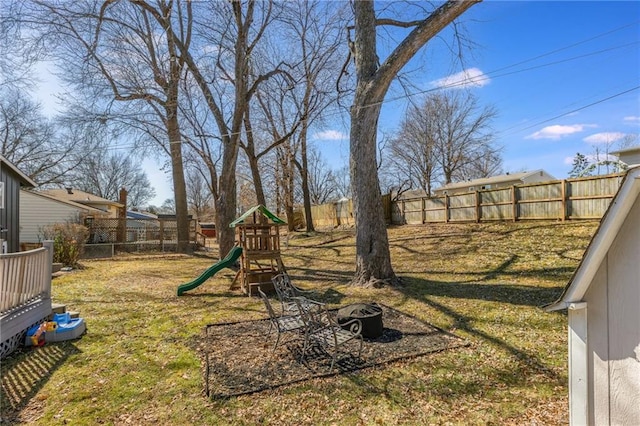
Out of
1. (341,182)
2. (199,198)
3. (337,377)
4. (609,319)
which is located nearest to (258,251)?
(337,377)

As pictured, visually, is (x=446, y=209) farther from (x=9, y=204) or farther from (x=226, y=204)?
(x=9, y=204)

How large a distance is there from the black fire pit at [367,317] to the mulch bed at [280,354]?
0.34 ft

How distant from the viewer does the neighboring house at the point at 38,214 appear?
60.3 ft

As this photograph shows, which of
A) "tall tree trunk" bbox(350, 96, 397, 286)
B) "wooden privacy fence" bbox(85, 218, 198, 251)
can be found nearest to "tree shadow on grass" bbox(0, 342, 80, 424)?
"tall tree trunk" bbox(350, 96, 397, 286)

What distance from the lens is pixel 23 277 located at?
4695 millimetres

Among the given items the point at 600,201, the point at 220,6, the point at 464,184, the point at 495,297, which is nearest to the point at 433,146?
the point at 464,184

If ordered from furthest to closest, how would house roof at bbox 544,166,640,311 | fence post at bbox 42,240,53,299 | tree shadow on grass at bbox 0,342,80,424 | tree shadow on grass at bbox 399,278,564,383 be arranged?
fence post at bbox 42,240,53,299, tree shadow on grass at bbox 399,278,564,383, tree shadow on grass at bbox 0,342,80,424, house roof at bbox 544,166,640,311

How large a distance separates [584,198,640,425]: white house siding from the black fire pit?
9.58 feet

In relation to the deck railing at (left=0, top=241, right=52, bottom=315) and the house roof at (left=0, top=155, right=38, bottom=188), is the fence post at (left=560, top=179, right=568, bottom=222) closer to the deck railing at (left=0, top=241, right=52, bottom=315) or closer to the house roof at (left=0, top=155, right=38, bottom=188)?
the deck railing at (left=0, top=241, right=52, bottom=315)

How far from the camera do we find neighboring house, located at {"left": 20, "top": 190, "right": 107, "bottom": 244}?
18.4 metres

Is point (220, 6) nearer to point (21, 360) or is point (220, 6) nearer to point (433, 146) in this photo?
point (21, 360)

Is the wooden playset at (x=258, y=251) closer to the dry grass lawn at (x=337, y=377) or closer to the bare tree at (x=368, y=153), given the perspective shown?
the dry grass lawn at (x=337, y=377)

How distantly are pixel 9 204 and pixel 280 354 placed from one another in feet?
33.5

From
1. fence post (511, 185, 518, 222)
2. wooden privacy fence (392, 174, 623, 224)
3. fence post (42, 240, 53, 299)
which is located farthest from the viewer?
fence post (511, 185, 518, 222)
